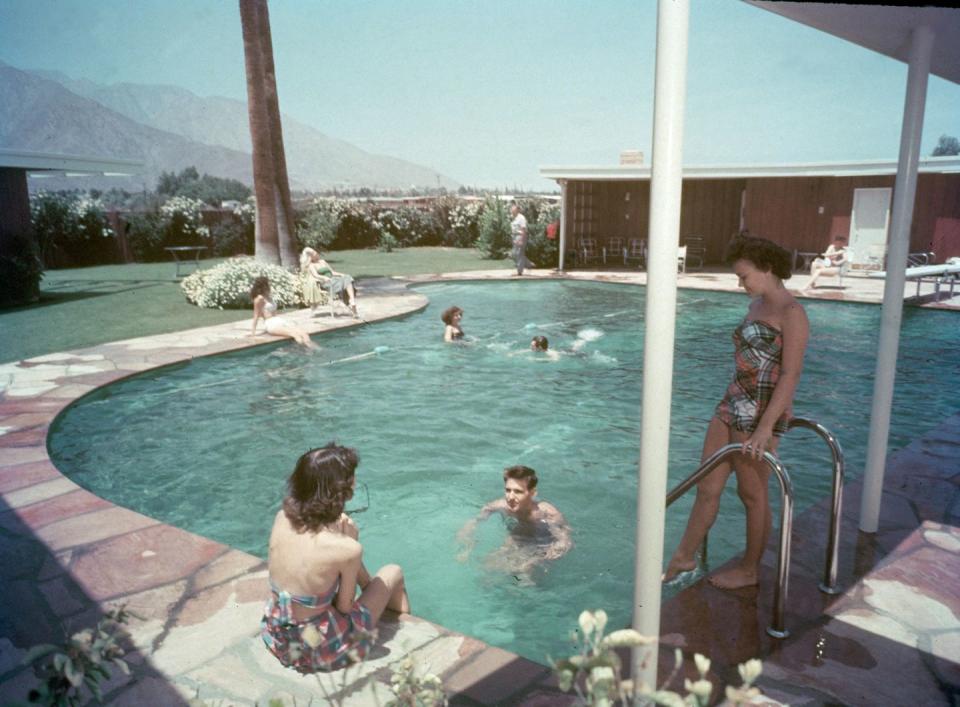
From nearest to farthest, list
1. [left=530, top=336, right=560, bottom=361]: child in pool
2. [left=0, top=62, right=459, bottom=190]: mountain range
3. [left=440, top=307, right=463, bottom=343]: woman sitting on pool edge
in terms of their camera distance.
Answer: [left=530, top=336, right=560, bottom=361]: child in pool → [left=440, top=307, right=463, bottom=343]: woman sitting on pool edge → [left=0, top=62, right=459, bottom=190]: mountain range

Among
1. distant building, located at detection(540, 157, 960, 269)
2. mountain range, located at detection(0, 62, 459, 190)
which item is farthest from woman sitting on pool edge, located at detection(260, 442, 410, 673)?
mountain range, located at detection(0, 62, 459, 190)

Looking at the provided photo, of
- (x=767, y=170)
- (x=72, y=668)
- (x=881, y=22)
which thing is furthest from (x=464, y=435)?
(x=767, y=170)

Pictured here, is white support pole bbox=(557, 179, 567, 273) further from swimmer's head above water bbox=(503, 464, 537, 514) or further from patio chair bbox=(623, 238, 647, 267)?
swimmer's head above water bbox=(503, 464, 537, 514)

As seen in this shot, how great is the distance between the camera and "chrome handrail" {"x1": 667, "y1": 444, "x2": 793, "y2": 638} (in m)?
3.01

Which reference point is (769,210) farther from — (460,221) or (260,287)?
(260,287)

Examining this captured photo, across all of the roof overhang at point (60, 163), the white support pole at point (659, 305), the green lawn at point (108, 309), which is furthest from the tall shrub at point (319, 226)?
the white support pole at point (659, 305)

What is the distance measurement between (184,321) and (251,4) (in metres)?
6.93

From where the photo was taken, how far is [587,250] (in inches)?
907

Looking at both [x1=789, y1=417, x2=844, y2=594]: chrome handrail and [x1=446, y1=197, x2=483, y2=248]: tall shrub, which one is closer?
[x1=789, y1=417, x2=844, y2=594]: chrome handrail

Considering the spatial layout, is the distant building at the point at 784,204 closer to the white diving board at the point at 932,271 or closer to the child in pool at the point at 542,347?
the white diving board at the point at 932,271

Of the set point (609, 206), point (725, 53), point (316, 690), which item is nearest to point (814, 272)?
point (609, 206)

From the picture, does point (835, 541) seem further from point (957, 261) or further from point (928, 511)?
point (957, 261)

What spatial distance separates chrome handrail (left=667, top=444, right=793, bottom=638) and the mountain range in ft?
409

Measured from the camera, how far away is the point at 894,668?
2.91m
